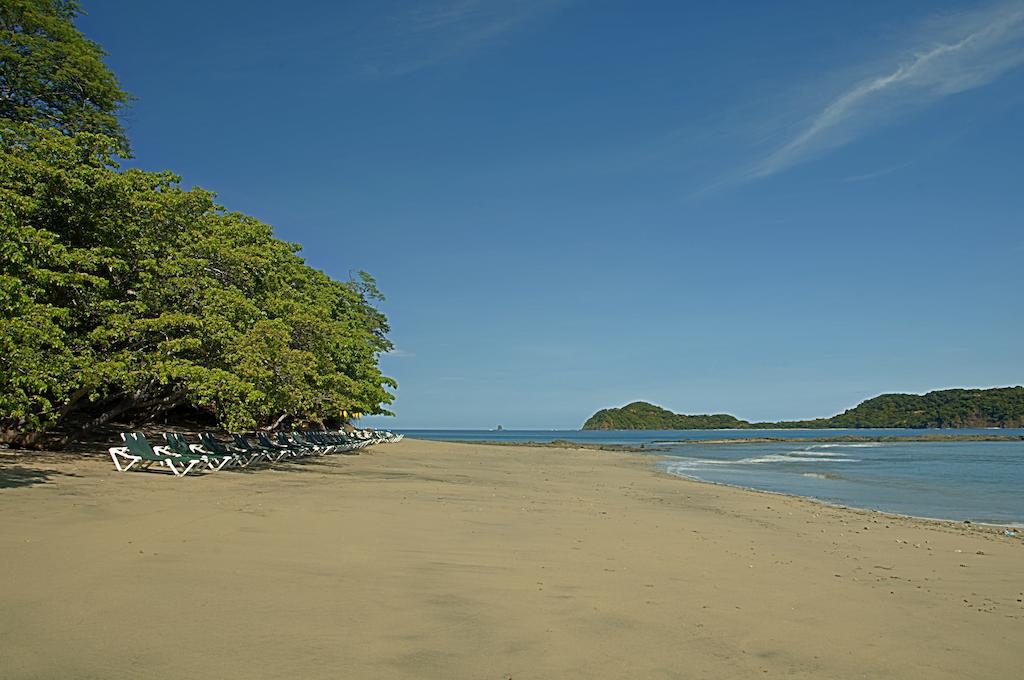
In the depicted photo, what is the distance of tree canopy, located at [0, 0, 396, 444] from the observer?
474 inches

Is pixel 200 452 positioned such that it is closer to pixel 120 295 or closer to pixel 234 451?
pixel 234 451

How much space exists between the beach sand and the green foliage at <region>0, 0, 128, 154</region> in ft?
44.0

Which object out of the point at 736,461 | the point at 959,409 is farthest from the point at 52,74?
the point at 959,409

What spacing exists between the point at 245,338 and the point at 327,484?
4113mm

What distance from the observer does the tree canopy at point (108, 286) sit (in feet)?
39.5

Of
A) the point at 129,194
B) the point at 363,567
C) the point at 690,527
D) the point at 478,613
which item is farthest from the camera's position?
the point at 129,194

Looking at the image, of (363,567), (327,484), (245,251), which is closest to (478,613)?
(363,567)

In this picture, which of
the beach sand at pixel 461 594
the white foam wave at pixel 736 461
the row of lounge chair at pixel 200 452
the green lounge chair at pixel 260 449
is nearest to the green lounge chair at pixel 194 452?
the row of lounge chair at pixel 200 452

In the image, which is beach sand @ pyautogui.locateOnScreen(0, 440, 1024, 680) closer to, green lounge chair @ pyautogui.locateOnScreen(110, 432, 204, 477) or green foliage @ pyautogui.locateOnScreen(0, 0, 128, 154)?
green lounge chair @ pyautogui.locateOnScreen(110, 432, 204, 477)

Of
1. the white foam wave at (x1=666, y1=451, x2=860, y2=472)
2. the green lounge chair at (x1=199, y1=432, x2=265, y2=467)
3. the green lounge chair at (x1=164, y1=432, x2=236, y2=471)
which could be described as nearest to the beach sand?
the green lounge chair at (x1=164, y1=432, x2=236, y2=471)

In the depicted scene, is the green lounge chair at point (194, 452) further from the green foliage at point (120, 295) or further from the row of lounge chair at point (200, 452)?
→ the green foliage at point (120, 295)

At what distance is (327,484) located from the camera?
611 inches

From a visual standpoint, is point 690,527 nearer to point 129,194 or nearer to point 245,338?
point 245,338

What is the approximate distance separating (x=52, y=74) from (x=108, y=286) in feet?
29.6
